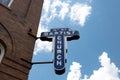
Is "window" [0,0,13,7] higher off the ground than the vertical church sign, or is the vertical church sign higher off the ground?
"window" [0,0,13,7]

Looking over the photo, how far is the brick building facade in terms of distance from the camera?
13.3 metres

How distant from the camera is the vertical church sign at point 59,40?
13.3 meters

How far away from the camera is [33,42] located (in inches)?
595

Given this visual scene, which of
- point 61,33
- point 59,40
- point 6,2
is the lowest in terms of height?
point 59,40

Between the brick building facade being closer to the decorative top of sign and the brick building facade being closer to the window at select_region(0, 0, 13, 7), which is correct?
the window at select_region(0, 0, 13, 7)

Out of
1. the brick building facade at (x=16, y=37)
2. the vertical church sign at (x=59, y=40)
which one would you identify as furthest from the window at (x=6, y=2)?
the vertical church sign at (x=59, y=40)

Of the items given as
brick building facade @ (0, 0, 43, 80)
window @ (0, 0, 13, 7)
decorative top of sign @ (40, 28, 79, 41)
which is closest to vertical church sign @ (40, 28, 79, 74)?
decorative top of sign @ (40, 28, 79, 41)

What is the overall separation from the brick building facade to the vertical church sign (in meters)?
0.95

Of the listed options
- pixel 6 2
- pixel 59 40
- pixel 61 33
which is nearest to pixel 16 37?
pixel 59 40

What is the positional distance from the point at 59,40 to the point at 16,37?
83.5 inches

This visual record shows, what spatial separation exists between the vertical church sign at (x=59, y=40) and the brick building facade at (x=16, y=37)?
95 centimetres

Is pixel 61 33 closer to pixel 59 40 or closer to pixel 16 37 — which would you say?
pixel 59 40

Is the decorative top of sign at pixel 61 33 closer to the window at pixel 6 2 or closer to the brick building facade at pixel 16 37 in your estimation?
the brick building facade at pixel 16 37

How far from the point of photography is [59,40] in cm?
1459
